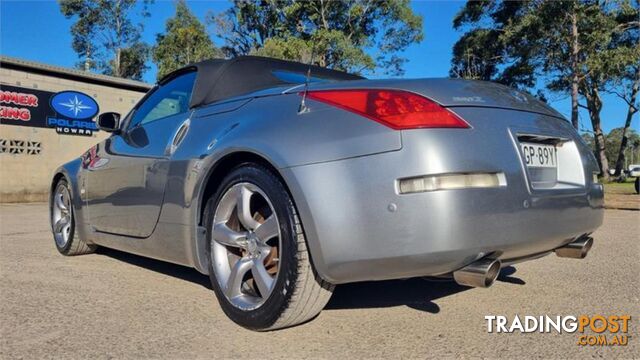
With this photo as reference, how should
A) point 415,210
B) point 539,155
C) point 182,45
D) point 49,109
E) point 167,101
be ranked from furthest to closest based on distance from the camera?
1. point 182,45
2. point 49,109
3. point 167,101
4. point 539,155
5. point 415,210

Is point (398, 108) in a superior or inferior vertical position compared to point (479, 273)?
superior

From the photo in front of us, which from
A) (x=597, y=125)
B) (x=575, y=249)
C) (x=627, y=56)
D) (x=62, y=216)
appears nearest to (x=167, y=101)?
A: (x=62, y=216)

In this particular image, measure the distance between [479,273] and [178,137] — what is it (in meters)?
1.89

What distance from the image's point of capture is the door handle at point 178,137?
2.93m

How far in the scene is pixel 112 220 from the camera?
3514 mm

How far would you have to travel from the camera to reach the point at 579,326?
2.38 m

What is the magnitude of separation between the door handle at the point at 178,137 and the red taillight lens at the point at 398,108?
112cm

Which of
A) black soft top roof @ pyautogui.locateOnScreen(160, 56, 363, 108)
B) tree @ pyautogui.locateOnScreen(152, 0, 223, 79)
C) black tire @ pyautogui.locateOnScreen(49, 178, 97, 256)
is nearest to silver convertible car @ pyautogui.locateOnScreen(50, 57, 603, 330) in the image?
black soft top roof @ pyautogui.locateOnScreen(160, 56, 363, 108)

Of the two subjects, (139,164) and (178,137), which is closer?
(178,137)

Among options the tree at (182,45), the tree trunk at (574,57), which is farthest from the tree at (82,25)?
the tree trunk at (574,57)

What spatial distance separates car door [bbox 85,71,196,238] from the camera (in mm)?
3023

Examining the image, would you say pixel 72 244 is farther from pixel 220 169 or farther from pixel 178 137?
pixel 220 169

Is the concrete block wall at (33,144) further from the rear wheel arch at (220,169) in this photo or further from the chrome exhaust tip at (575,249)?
the chrome exhaust tip at (575,249)

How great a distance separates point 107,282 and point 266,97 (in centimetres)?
177
